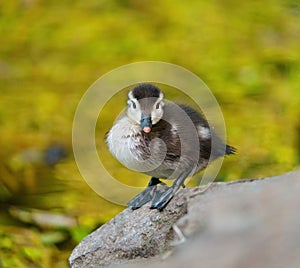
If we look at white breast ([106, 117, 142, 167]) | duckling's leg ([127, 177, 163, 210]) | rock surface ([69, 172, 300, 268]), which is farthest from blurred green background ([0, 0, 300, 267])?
rock surface ([69, 172, 300, 268])

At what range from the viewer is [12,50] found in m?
9.75

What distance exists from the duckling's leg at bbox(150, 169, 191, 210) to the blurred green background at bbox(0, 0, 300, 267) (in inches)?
77.1

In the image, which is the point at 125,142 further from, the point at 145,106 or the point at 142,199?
the point at 142,199

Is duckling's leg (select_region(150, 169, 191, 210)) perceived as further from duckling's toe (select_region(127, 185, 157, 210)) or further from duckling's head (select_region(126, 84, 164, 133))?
duckling's head (select_region(126, 84, 164, 133))

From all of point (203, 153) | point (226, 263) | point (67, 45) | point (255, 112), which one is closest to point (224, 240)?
point (226, 263)

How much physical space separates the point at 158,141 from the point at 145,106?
0.58 feet

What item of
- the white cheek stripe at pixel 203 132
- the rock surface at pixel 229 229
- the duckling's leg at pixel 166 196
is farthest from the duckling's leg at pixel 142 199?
the white cheek stripe at pixel 203 132

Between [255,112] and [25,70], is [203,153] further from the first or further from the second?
[25,70]

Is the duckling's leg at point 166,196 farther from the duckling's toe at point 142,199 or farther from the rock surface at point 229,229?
the duckling's toe at point 142,199

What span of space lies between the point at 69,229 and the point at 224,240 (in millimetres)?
3682

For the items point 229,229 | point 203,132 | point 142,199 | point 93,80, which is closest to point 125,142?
point 142,199

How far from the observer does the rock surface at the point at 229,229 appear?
326cm

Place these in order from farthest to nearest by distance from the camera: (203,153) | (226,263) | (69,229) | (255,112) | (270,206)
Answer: (255,112)
(69,229)
(203,153)
(270,206)
(226,263)

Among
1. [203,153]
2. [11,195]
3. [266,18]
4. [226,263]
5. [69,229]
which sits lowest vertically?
[226,263]
